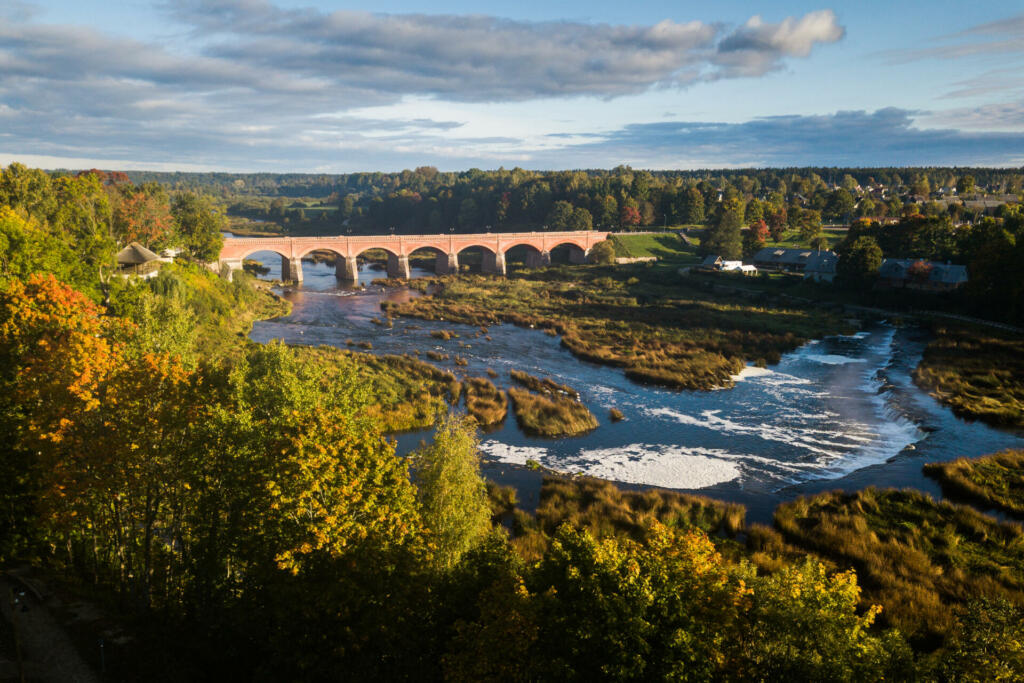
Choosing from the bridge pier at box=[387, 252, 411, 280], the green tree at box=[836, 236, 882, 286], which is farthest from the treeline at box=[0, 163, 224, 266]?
the green tree at box=[836, 236, 882, 286]

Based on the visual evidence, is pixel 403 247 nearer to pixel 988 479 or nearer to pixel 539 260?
pixel 539 260

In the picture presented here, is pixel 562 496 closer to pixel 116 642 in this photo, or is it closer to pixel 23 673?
pixel 116 642

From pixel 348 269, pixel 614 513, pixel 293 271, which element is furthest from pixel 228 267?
pixel 614 513

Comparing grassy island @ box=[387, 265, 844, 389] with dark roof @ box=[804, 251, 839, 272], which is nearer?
grassy island @ box=[387, 265, 844, 389]

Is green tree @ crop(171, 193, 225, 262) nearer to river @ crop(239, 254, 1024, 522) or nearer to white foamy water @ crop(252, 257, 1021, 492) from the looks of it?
white foamy water @ crop(252, 257, 1021, 492)

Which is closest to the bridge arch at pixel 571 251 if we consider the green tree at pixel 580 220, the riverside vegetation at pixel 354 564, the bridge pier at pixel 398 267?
the green tree at pixel 580 220

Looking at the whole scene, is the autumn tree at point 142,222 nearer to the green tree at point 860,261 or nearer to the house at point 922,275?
the green tree at point 860,261
